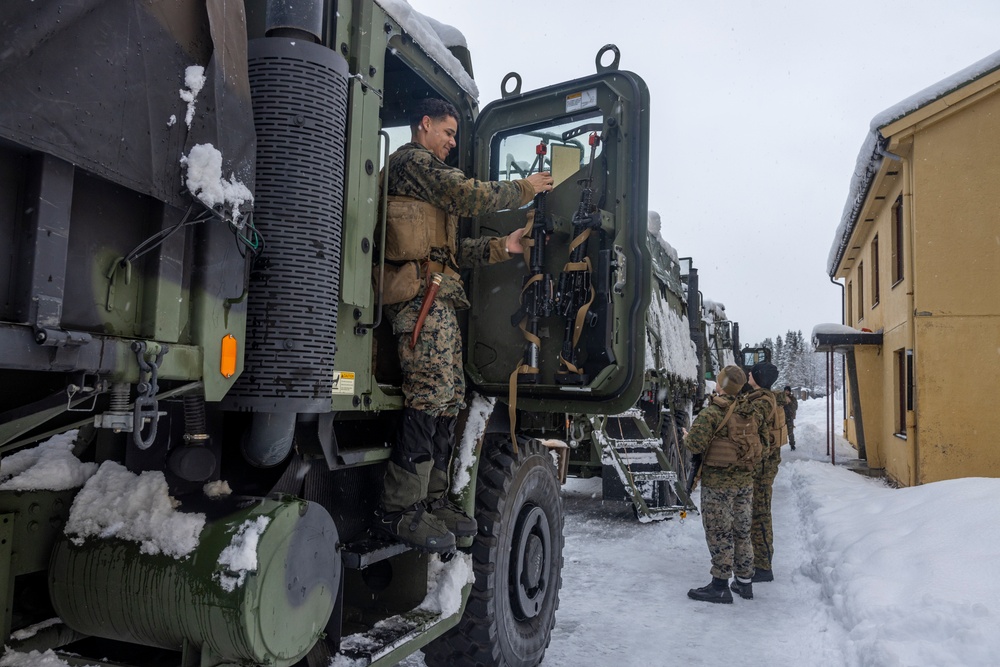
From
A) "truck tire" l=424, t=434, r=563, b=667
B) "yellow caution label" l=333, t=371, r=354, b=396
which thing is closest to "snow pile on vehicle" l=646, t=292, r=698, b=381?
"truck tire" l=424, t=434, r=563, b=667

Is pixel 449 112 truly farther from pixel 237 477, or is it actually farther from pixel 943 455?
pixel 943 455

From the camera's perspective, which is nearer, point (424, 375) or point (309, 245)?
point (309, 245)

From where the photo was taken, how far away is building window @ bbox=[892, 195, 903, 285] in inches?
442

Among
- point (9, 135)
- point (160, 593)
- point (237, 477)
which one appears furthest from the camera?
point (237, 477)

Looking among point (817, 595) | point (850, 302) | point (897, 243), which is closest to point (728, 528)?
point (817, 595)

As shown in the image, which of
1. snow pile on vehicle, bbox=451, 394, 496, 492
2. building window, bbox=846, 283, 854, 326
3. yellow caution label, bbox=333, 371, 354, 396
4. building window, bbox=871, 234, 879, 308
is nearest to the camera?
yellow caution label, bbox=333, 371, 354, 396

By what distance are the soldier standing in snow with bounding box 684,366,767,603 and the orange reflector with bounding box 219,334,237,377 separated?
4257 mm

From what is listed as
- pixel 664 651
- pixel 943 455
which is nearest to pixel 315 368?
pixel 664 651

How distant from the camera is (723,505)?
5.47 metres

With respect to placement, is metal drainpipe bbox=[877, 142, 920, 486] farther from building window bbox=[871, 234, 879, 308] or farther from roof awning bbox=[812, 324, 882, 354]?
building window bbox=[871, 234, 879, 308]

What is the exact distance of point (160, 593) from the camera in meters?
2.06

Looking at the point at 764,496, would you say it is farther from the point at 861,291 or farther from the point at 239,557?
the point at 861,291

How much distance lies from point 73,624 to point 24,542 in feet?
1.00

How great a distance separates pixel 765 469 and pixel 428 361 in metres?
4.13
